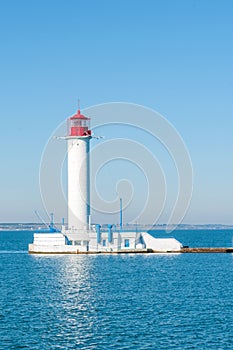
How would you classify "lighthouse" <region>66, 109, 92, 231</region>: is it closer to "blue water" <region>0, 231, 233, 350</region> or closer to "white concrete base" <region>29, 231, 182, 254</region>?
"white concrete base" <region>29, 231, 182, 254</region>

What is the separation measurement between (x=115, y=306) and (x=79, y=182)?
43.6 metres

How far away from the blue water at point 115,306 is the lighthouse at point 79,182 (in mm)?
11422

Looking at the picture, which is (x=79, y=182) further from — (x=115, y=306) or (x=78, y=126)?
(x=115, y=306)

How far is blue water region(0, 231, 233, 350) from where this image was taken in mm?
34531

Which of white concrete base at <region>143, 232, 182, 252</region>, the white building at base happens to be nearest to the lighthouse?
the white building at base

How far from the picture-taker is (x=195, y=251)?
96.1 m

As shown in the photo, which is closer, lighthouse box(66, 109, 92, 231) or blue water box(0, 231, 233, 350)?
blue water box(0, 231, 233, 350)

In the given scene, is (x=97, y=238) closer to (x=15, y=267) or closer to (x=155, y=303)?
(x=15, y=267)

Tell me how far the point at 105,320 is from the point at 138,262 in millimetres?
39176

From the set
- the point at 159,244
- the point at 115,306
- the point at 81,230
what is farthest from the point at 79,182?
the point at 115,306

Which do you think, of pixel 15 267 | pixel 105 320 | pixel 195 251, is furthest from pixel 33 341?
pixel 195 251

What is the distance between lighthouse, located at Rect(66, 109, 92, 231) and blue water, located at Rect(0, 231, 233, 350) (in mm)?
11422

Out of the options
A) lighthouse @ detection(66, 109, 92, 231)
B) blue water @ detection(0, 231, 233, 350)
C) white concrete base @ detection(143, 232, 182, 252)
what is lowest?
blue water @ detection(0, 231, 233, 350)

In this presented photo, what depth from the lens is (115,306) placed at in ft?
146
